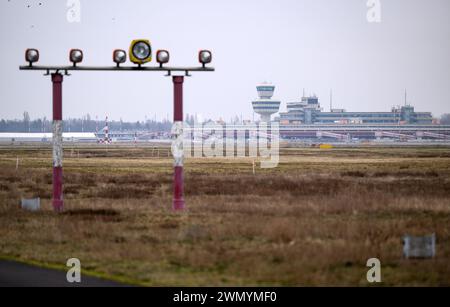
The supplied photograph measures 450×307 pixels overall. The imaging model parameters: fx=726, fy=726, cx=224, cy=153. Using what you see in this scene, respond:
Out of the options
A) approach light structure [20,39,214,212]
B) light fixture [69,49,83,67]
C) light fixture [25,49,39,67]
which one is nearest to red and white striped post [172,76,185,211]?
approach light structure [20,39,214,212]

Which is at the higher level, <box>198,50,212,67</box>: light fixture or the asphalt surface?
<box>198,50,212,67</box>: light fixture

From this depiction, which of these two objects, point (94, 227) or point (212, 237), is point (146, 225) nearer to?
point (94, 227)

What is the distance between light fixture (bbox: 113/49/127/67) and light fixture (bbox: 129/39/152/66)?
0.41 metres

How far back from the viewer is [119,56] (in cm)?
2803

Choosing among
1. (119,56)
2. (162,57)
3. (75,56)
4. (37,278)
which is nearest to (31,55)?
(75,56)

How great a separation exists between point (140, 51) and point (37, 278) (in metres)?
13.7

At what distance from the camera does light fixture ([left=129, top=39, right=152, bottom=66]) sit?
1097 inches

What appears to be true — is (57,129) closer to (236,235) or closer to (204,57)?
(204,57)

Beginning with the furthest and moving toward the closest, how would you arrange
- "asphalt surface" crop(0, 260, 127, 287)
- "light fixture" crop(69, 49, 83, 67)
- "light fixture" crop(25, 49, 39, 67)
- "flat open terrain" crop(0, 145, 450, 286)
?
"light fixture" crop(69, 49, 83, 67)
"light fixture" crop(25, 49, 39, 67)
"flat open terrain" crop(0, 145, 450, 286)
"asphalt surface" crop(0, 260, 127, 287)

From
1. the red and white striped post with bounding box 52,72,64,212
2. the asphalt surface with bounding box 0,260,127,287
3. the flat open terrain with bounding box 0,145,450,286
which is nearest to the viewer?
the asphalt surface with bounding box 0,260,127,287

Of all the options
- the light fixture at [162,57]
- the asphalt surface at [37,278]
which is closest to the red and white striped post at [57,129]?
the light fixture at [162,57]

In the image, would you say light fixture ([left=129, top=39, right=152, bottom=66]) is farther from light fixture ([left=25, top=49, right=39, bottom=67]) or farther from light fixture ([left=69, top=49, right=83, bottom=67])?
light fixture ([left=25, top=49, right=39, bottom=67])

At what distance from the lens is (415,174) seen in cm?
5959
